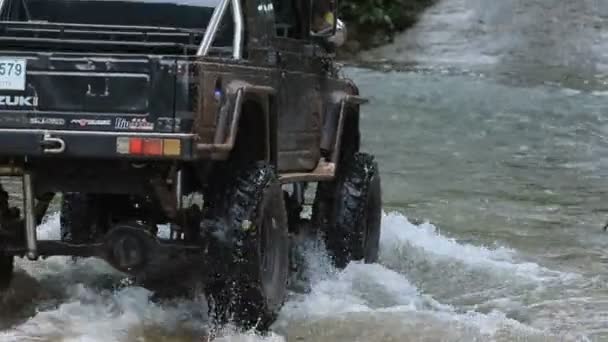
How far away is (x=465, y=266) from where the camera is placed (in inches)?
390

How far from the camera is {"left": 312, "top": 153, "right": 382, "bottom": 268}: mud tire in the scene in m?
9.11

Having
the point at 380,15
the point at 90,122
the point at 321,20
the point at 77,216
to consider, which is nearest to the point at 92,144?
the point at 90,122

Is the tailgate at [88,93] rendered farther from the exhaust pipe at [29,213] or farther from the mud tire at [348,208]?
the mud tire at [348,208]

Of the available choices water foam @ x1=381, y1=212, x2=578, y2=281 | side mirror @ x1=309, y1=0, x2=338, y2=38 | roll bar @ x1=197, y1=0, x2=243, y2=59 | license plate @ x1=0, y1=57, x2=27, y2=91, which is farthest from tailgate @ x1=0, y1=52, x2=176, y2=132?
water foam @ x1=381, y1=212, x2=578, y2=281

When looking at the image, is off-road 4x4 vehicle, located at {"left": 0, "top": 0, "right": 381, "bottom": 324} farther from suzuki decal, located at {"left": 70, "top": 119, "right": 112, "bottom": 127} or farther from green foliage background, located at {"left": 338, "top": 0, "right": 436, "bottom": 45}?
green foliage background, located at {"left": 338, "top": 0, "right": 436, "bottom": 45}

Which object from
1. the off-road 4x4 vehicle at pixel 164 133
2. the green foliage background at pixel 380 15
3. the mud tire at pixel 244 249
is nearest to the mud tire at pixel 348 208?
the off-road 4x4 vehicle at pixel 164 133

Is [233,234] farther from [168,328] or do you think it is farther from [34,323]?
[34,323]

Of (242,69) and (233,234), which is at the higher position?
(242,69)

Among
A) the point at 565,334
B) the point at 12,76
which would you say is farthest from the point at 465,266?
the point at 12,76

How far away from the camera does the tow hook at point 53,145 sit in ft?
19.6

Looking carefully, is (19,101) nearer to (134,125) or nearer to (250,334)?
(134,125)

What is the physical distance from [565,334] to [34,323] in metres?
3.27

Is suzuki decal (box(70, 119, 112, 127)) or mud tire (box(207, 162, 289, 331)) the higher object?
suzuki decal (box(70, 119, 112, 127))

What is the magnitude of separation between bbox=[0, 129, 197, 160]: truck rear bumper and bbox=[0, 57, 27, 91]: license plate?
25cm
